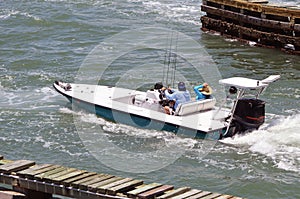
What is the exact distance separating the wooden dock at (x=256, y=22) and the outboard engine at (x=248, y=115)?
9840mm

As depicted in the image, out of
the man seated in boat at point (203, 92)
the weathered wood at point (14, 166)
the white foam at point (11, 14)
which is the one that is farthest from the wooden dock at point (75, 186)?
the white foam at point (11, 14)

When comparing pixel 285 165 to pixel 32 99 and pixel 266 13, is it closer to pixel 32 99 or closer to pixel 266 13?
pixel 32 99

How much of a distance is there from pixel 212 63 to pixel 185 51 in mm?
2117

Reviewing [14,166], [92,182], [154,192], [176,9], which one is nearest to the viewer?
[154,192]

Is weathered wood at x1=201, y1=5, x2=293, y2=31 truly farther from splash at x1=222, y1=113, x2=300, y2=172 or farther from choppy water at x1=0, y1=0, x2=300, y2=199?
splash at x1=222, y1=113, x2=300, y2=172

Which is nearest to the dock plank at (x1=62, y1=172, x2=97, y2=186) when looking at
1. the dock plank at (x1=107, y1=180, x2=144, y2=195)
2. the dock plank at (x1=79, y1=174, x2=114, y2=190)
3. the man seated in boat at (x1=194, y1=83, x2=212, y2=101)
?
the dock plank at (x1=79, y1=174, x2=114, y2=190)

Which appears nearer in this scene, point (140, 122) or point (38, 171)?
point (38, 171)

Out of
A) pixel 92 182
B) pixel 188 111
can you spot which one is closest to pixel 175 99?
pixel 188 111

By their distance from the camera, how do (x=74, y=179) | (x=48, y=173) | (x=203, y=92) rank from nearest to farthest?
(x=74, y=179) → (x=48, y=173) → (x=203, y=92)

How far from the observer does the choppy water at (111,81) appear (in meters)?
19.4

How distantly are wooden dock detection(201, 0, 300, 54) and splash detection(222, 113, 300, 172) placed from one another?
9132mm

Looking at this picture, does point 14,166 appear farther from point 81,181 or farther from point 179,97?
point 179,97

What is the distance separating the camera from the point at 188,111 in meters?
22.2

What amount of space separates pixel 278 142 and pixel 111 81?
8528 millimetres
